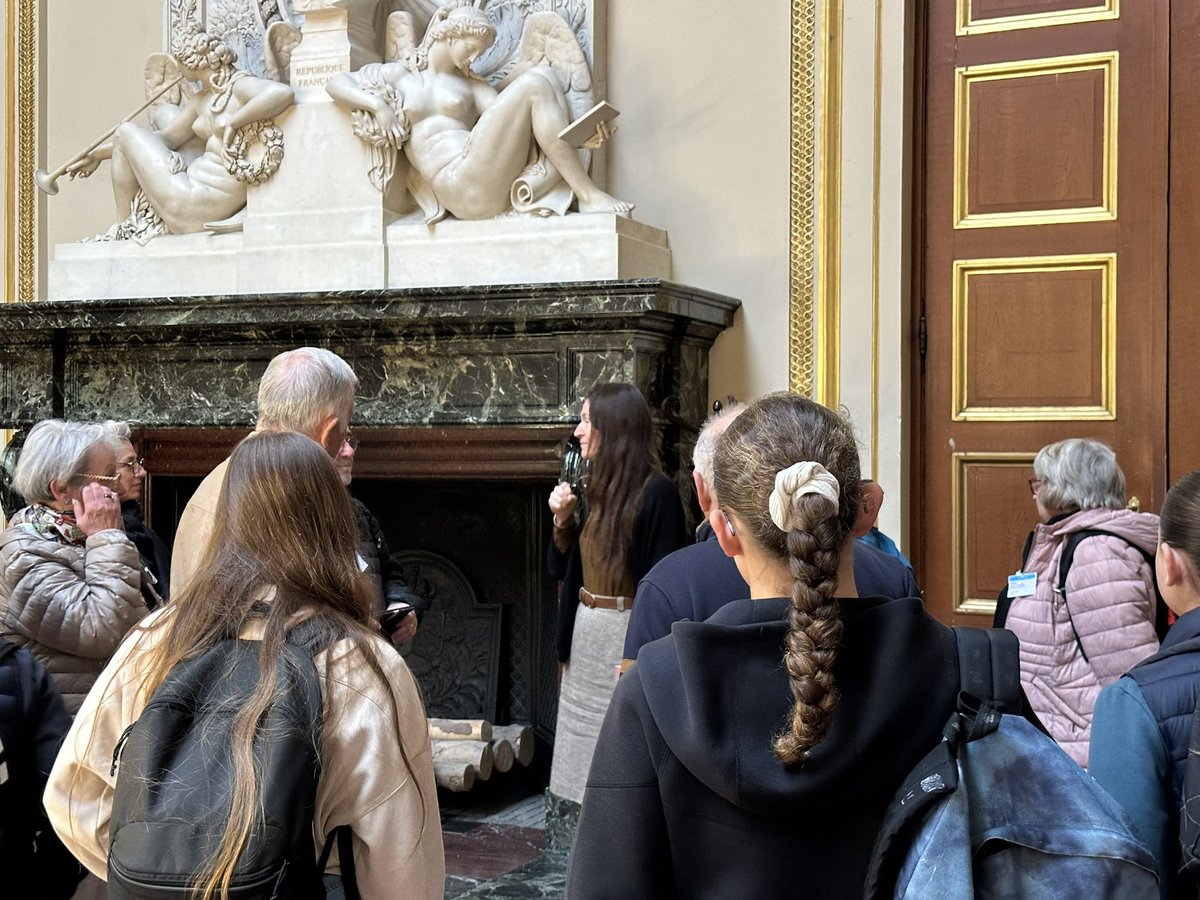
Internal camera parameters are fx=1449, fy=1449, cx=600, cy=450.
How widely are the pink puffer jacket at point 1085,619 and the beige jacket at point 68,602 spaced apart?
2257 millimetres

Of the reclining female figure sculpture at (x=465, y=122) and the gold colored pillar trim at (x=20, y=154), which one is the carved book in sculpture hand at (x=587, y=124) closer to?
the reclining female figure sculpture at (x=465, y=122)

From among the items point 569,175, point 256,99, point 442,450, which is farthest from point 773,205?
point 256,99

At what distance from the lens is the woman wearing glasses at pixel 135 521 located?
3467 millimetres

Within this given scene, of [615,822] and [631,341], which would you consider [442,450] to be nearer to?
[631,341]

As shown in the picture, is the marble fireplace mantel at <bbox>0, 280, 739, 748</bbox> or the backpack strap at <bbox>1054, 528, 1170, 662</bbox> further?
the marble fireplace mantel at <bbox>0, 280, 739, 748</bbox>

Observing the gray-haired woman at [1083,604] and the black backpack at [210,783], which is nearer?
the black backpack at [210,783]

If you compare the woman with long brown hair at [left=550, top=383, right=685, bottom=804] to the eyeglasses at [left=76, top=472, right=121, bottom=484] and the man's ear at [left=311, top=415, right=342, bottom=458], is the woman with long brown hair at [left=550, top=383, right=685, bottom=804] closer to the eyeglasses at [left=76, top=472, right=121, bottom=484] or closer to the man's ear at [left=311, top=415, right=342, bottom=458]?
the man's ear at [left=311, top=415, right=342, bottom=458]

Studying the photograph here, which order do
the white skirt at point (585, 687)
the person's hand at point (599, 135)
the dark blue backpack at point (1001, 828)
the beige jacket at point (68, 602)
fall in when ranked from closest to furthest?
the dark blue backpack at point (1001, 828)
the beige jacket at point (68, 602)
the white skirt at point (585, 687)
the person's hand at point (599, 135)

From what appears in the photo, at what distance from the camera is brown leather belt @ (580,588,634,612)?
4.32m

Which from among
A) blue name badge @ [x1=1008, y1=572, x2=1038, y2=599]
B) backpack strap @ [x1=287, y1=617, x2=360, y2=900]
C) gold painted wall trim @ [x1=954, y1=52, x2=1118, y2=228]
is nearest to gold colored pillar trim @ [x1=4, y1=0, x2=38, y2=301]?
gold painted wall trim @ [x1=954, y1=52, x2=1118, y2=228]

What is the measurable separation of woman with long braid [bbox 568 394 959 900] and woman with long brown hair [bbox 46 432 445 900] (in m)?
0.43

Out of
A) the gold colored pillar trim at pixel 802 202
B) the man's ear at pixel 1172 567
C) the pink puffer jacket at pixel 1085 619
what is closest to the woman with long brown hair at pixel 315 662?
the man's ear at pixel 1172 567

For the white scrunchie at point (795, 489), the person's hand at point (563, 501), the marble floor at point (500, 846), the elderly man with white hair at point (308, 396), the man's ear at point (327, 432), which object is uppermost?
the elderly man with white hair at point (308, 396)

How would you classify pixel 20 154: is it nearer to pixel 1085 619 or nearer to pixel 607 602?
pixel 607 602
